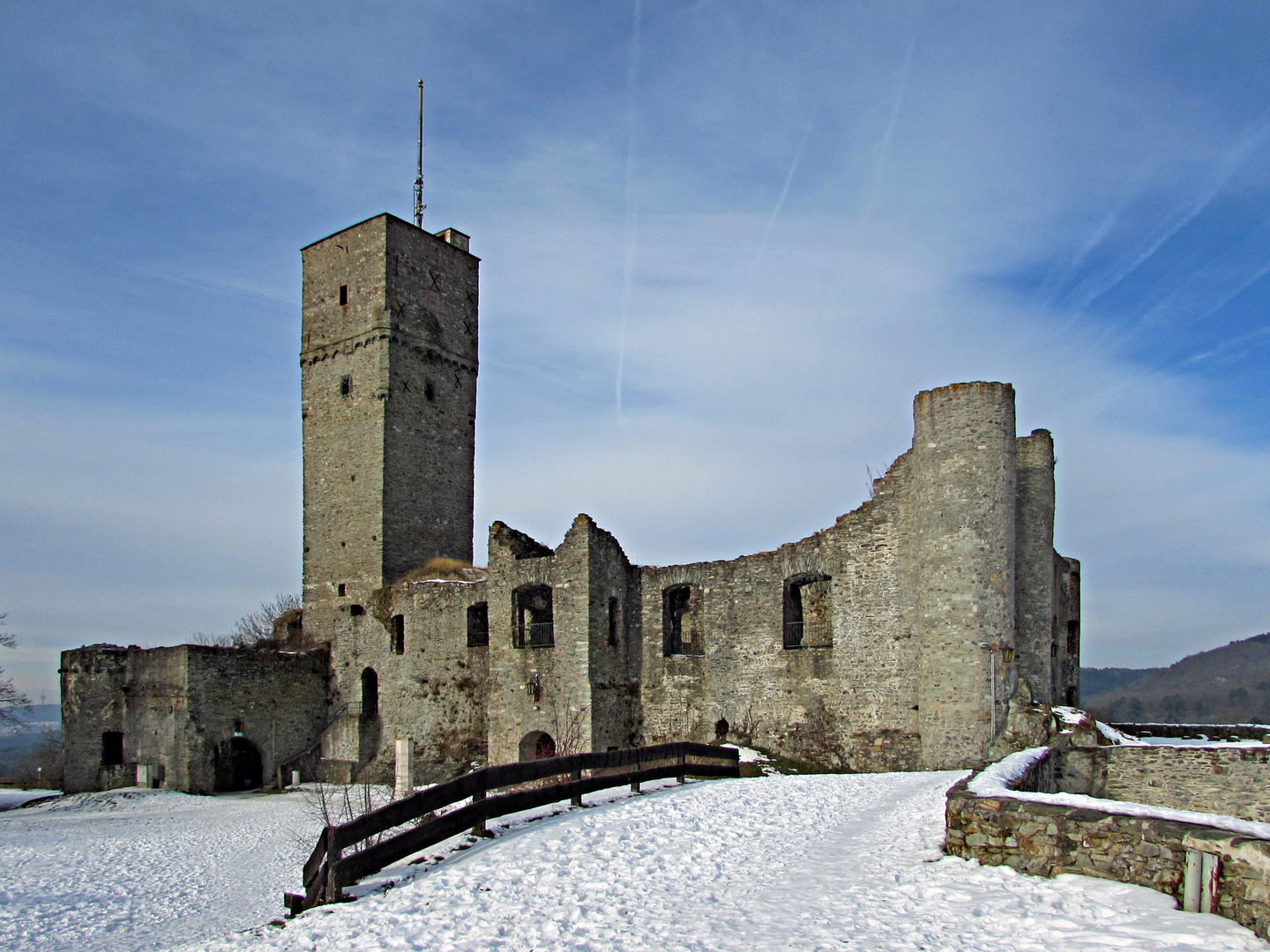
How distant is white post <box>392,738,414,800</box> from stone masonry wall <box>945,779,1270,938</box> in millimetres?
15643

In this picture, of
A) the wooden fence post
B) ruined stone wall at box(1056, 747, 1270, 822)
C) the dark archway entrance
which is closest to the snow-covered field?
the wooden fence post

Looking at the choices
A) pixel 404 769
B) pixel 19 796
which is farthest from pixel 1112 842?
pixel 19 796

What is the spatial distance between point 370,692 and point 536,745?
7162 mm

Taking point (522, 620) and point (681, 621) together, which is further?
point (522, 620)

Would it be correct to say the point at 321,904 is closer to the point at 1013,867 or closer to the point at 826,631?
the point at 1013,867

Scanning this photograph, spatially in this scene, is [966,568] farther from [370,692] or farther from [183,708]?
[183,708]

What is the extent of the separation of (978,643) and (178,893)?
14255 mm

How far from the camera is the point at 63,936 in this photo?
12.6m

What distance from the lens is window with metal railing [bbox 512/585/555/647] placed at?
24391mm

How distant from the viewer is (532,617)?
25406 millimetres

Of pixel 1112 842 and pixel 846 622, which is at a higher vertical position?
pixel 846 622

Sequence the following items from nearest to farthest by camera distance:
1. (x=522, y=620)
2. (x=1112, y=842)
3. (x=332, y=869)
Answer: (x=1112, y=842) < (x=332, y=869) < (x=522, y=620)

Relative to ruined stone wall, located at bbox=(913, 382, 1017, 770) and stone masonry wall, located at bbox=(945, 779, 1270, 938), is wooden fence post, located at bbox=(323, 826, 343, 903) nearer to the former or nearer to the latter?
stone masonry wall, located at bbox=(945, 779, 1270, 938)

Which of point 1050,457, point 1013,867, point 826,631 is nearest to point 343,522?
point 826,631
